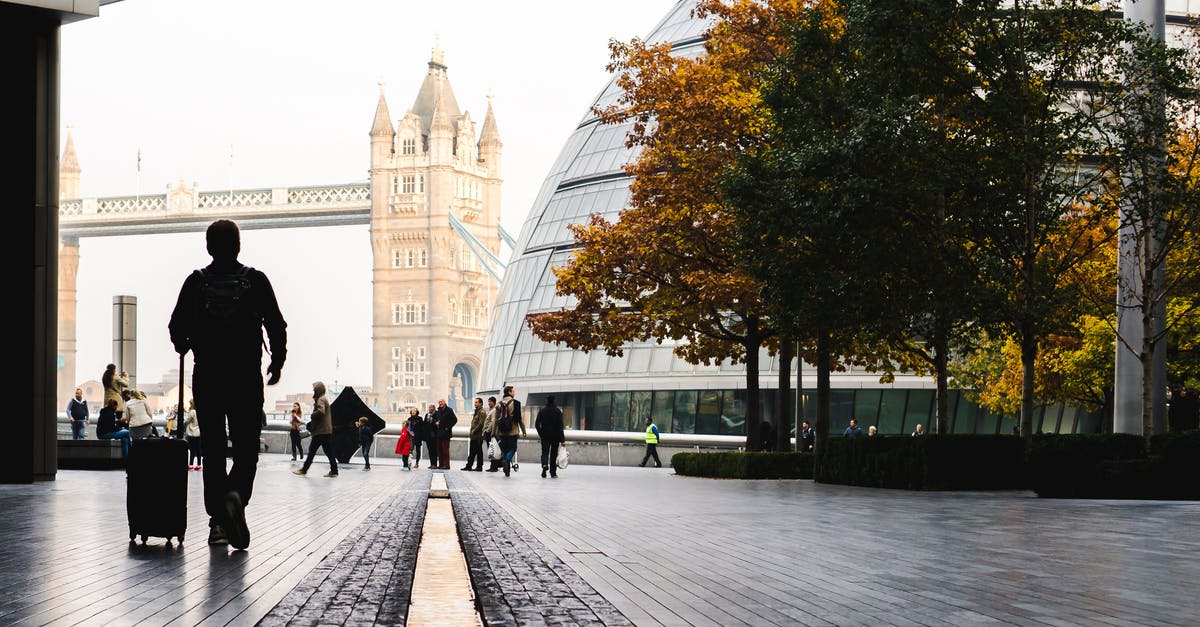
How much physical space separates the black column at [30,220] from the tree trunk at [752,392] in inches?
630

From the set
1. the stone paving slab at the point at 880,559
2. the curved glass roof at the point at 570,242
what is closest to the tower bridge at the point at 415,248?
the curved glass roof at the point at 570,242

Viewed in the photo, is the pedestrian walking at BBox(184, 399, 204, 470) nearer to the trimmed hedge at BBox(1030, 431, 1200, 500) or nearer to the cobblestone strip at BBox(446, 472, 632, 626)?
the trimmed hedge at BBox(1030, 431, 1200, 500)

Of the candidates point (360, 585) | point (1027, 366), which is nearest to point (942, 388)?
point (1027, 366)

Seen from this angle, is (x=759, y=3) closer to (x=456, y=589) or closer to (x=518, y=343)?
(x=456, y=589)

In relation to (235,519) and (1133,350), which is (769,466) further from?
(235,519)

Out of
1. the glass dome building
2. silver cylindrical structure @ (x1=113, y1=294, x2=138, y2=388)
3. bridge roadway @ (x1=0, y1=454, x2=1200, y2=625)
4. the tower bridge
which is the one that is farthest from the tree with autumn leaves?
the tower bridge

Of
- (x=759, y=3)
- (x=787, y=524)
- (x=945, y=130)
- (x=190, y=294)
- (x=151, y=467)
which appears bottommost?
(x=787, y=524)

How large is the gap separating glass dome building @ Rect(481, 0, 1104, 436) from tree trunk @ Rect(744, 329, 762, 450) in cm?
2709

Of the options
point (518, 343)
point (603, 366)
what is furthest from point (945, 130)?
point (518, 343)

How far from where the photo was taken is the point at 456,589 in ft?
24.2

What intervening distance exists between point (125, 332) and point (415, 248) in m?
160

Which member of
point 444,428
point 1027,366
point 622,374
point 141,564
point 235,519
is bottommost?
point 444,428

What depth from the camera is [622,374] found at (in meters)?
62.8

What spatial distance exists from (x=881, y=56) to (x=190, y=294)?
15.8m
